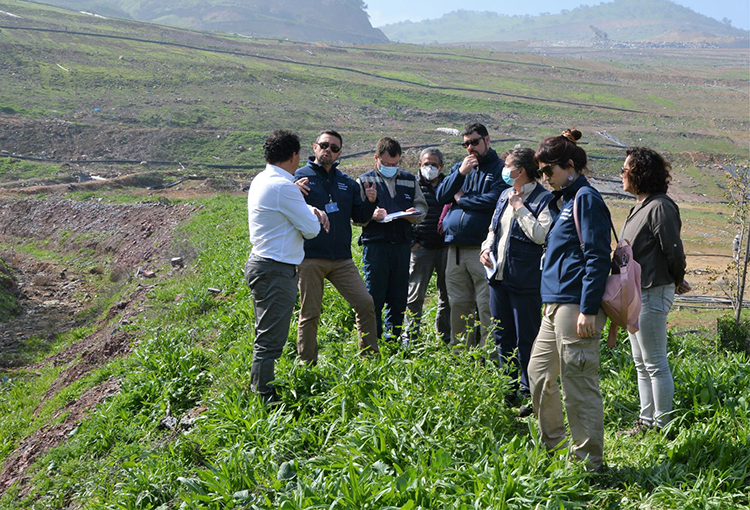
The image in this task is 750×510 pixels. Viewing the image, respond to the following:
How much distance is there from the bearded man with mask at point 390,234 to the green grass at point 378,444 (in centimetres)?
48

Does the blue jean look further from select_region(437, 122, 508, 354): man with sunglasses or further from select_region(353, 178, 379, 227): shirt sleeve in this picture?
select_region(353, 178, 379, 227): shirt sleeve

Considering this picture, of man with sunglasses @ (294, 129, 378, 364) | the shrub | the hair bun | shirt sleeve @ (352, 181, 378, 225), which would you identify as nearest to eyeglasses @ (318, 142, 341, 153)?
man with sunglasses @ (294, 129, 378, 364)

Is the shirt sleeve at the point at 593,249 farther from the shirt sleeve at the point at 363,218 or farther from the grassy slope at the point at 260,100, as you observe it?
the grassy slope at the point at 260,100

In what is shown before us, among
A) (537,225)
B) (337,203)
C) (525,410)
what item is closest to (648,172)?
(537,225)

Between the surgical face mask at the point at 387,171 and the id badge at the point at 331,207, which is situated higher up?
the surgical face mask at the point at 387,171

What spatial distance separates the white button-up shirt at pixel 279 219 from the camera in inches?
179

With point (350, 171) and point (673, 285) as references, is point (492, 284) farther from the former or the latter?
point (350, 171)

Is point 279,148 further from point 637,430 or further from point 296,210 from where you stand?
point 637,430

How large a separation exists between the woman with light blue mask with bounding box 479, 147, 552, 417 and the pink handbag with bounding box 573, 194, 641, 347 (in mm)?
768

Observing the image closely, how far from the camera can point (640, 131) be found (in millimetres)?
47562

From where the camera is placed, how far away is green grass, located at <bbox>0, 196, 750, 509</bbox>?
345cm

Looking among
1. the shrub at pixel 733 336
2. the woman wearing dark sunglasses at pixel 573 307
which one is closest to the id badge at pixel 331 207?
the woman wearing dark sunglasses at pixel 573 307

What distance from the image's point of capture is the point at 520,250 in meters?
4.55

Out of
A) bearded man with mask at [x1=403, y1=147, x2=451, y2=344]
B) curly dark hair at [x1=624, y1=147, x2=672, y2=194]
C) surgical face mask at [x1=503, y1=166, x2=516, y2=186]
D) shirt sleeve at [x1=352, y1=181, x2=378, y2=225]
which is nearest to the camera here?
curly dark hair at [x1=624, y1=147, x2=672, y2=194]
